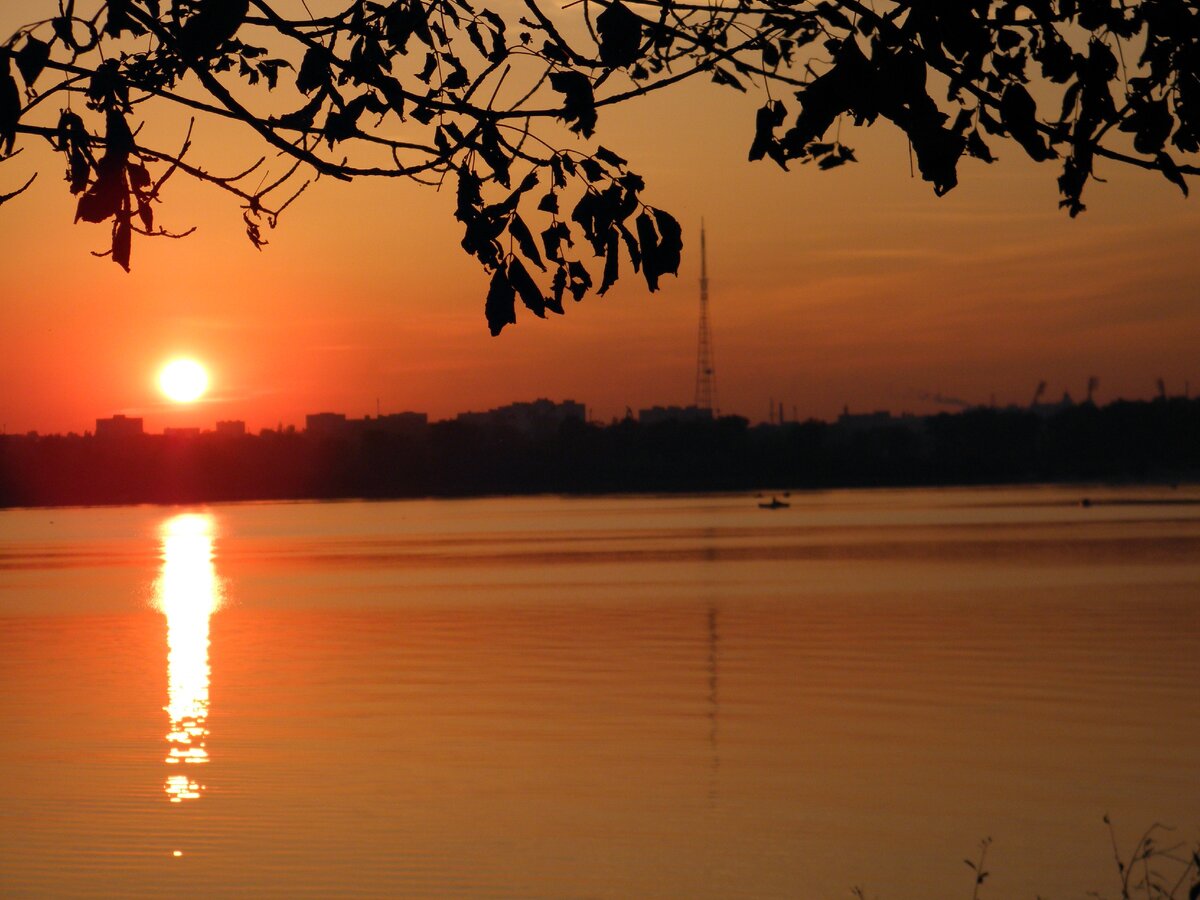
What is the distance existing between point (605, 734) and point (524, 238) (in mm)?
20308

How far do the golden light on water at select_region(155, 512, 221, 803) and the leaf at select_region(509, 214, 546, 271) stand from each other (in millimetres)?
16559

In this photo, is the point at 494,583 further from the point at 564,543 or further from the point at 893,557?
the point at 564,543

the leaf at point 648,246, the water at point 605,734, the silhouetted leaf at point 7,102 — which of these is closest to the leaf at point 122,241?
the silhouetted leaf at point 7,102

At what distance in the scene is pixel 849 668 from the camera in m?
34.2

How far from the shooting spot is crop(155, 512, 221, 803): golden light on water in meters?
24.2

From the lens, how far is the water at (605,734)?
1758cm

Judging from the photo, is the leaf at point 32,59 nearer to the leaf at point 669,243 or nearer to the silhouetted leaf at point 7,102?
the silhouetted leaf at point 7,102

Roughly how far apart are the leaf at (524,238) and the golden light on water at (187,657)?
54.3ft

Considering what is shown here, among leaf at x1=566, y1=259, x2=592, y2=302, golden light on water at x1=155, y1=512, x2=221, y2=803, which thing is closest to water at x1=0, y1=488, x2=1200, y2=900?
golden light on water at x1=155, y1=512, x2=221, y2=803

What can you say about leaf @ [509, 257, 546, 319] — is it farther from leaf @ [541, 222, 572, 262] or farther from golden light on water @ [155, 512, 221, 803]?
golden light on water @ [155, 512, 221, 803]

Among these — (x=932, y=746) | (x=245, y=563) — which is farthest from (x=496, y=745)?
(x=245, y=563)

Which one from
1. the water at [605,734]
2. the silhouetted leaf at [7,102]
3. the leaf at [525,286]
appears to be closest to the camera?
the silhouetted leaf at [7,102]

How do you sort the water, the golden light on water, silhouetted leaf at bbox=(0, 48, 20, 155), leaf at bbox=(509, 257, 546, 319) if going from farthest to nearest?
the golden light on water
the water
leaf at bbox=(509, 257, 546, 319)
silhouetted leaf at bbox=(0, 48, 20, 155)

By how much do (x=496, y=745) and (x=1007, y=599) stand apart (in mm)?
29095
